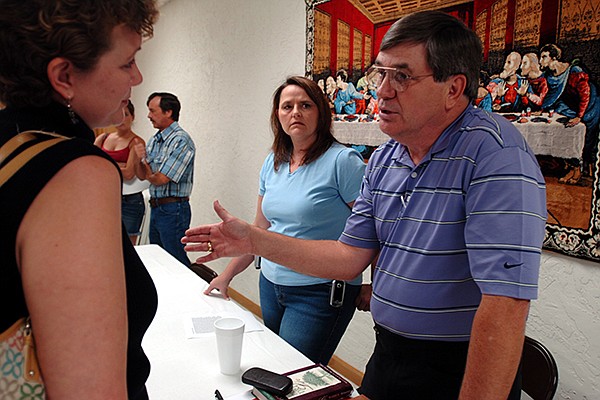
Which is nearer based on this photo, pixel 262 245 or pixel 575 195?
pixel 262 245

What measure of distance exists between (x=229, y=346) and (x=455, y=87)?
35.5 inches

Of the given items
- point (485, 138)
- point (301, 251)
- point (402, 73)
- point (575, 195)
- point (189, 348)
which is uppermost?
point (402, 73)

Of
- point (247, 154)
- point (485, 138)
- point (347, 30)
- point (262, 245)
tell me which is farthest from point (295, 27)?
point (485, 138)

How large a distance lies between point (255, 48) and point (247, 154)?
33.4 inches

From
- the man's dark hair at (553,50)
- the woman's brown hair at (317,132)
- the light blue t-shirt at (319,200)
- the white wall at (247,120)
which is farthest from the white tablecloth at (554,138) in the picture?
the woman's brown hair at (317,132)

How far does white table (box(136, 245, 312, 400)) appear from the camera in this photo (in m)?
1.17

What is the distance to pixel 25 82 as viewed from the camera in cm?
64

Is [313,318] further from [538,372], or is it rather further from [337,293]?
[538,372]

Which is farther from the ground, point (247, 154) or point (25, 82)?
point (25, 82)

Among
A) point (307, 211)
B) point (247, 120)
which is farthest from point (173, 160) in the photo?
point (307, 211)

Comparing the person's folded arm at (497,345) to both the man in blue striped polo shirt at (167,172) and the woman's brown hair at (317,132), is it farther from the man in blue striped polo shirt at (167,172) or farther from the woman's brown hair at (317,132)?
the man in blue striped polo shirt at (167,172)

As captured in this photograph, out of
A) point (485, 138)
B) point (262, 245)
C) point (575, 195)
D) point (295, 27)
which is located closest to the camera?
point (485, 138)

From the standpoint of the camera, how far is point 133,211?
388 cm

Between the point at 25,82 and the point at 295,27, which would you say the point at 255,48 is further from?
the point at 25,82
